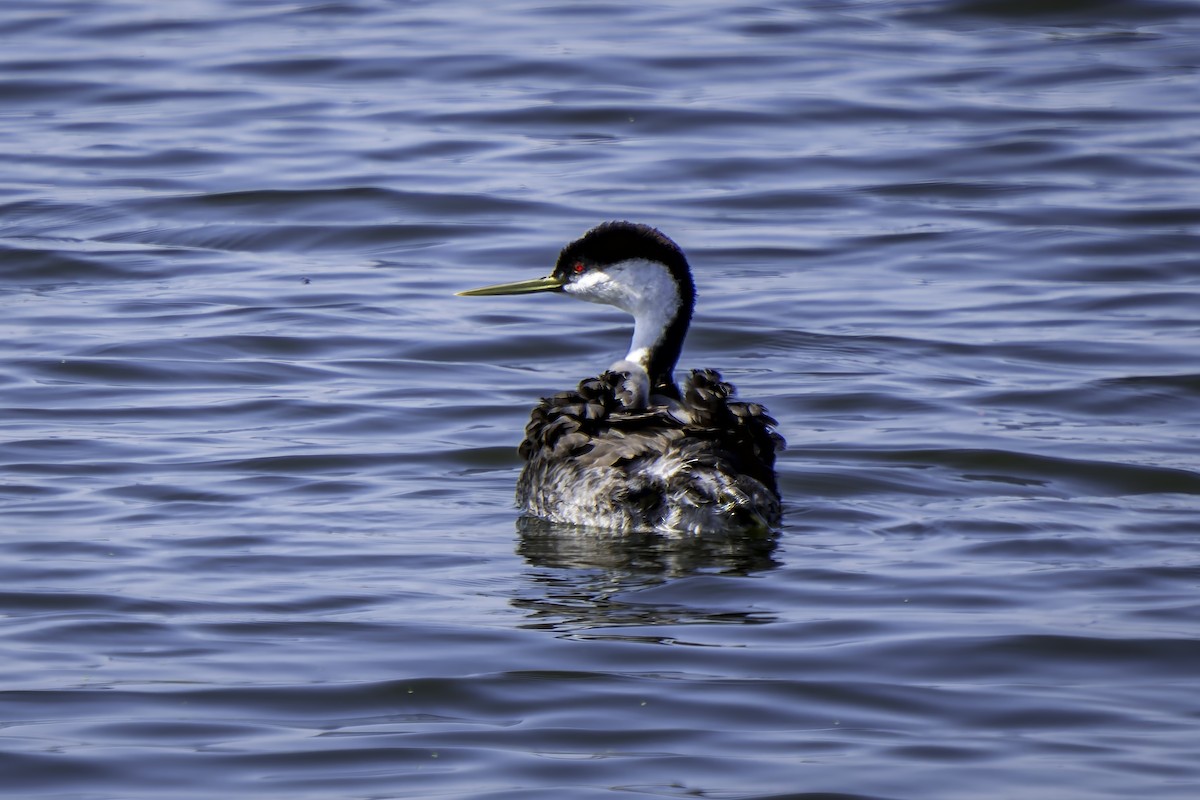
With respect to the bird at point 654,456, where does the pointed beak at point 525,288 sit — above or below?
above

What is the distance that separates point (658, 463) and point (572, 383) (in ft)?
9.26

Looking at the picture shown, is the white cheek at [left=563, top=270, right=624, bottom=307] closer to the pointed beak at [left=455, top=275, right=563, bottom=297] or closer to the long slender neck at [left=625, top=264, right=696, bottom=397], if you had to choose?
the pointed beak at [left=455, top=275, right=563, bottom=297]

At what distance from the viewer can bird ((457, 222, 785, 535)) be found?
8.21m

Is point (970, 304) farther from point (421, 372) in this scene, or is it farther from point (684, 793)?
point (684, 793)

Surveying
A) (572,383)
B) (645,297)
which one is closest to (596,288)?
(645,297)

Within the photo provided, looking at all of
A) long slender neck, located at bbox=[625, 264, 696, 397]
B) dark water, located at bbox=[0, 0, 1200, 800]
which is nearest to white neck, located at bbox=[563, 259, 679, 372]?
long slender neck, located at bbox=[625, 264, 696, 397]

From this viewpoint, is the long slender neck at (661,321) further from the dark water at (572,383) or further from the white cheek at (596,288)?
the dark water at (572,383)

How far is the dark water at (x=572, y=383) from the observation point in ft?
20.3

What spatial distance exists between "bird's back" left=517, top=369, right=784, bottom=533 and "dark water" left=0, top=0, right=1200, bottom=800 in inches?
5.5

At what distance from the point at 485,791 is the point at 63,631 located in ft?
6.39

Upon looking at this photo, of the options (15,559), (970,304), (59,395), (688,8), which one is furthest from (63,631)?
(688,8)

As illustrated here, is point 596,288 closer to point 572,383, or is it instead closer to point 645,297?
point 645,297

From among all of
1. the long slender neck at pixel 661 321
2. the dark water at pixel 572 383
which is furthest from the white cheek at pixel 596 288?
the dark water at pixel 572 383

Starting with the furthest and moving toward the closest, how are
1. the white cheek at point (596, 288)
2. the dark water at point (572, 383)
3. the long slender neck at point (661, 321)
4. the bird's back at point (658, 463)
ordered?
the white cheek at point (596, 288)
the long slender neck at point (661, 321)
the bird's back at point (658, 463)
the dark water at point (572, 383)
